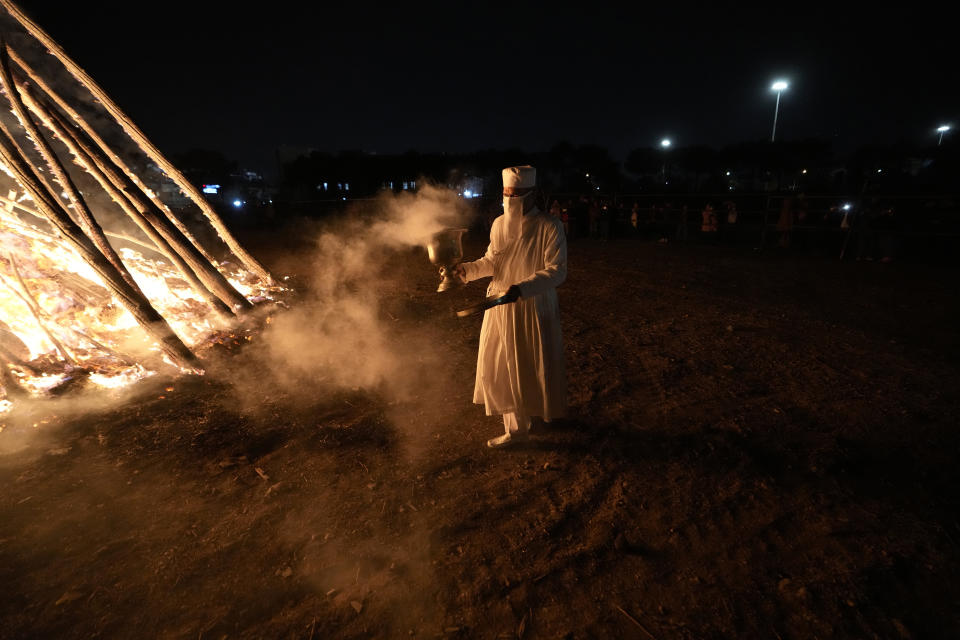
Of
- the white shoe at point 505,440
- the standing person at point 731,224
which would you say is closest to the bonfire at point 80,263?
the white shoe at point 505,440

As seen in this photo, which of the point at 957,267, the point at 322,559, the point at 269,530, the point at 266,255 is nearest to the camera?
the point at 322,559

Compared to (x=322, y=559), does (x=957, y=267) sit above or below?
above

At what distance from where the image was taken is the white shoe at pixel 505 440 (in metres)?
3.37

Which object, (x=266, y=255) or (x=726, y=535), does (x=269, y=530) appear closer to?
(x=726, y=535)

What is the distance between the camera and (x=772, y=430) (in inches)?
138

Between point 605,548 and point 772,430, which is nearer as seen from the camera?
point 605,548

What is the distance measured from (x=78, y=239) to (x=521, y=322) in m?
4.33

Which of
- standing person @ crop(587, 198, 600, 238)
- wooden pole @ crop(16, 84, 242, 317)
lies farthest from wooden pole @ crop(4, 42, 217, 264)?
standing person @ crop(587, 198, 600, 238)

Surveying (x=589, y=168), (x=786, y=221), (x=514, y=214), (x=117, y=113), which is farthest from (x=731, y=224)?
(x=589, y=168)

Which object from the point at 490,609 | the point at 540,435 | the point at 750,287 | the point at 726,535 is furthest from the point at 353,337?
the point at 750,287

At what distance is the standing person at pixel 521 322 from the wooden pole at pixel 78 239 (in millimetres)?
3436

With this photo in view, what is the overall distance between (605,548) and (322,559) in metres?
1.56

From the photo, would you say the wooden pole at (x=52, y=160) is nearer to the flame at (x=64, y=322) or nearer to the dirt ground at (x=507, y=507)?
the flame at (x=64, y=322)

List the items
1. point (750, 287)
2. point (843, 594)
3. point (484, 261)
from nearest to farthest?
point (843, 594) → point (484, 261) → point (750, 287)
